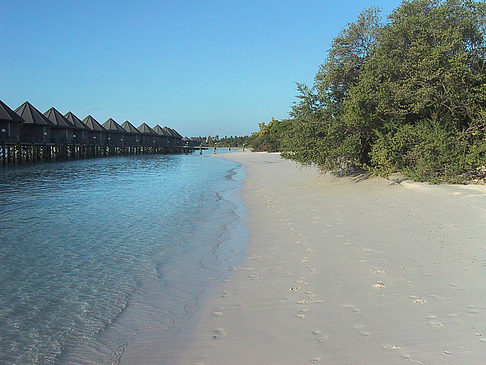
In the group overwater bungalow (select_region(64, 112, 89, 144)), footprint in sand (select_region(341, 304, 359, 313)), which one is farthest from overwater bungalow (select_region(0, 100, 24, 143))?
footprint in sand (select_region(341, 304, 359, 313))

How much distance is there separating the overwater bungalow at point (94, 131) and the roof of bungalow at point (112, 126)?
346 centimetres

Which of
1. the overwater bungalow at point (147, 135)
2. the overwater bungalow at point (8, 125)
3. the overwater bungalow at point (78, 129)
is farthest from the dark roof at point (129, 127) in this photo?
the overwater bungalow at point (8, 125)

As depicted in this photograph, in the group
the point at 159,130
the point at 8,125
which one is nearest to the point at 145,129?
the point at 159,130

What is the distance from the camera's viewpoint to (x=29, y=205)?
12.9m

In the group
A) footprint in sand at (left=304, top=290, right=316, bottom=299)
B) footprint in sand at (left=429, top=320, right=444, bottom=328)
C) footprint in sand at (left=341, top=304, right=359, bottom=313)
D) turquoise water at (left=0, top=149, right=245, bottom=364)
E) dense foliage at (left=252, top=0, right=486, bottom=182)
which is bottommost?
turquoise water at (left=0, top=149, right=245, bottom=364)

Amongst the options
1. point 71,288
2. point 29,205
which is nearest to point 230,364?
point 71,288

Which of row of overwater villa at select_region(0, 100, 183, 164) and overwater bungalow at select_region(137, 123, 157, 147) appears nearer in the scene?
row of overwater villa at select_region(0, 100, 183, 164)

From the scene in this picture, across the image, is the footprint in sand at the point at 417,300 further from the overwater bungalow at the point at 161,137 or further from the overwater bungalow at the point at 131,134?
the overwater bungalow at the point at 161,137

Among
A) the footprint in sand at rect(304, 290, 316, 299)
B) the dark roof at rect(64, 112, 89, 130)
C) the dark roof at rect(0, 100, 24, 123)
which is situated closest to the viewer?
the footprint in sand at rect(304, 290, 316, 299)

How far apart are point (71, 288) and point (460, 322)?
491 cm

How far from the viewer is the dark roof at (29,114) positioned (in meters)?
44.3

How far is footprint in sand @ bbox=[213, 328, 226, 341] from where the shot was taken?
3.70 m

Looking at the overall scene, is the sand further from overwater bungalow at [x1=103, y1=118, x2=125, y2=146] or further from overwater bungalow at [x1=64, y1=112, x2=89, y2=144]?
overwater bungalow at [x1=103, y1=118, x2=125, y2=146]

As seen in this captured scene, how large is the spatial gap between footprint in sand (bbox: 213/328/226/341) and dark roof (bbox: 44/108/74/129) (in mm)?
53564
